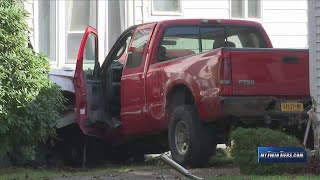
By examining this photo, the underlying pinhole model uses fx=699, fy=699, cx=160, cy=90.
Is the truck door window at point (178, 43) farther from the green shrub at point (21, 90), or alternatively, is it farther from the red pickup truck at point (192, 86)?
the green shrub at point (21, 90)

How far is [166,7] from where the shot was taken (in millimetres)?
15031

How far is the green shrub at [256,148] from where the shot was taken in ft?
26.7

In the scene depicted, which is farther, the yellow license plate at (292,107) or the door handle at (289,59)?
the door handle at (289,59)

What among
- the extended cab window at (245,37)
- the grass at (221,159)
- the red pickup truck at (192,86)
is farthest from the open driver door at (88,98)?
the extended cab window at (245,37)

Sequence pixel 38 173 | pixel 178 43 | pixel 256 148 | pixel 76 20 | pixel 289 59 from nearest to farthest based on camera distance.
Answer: pixel 256 148, pixel 289 59, pixel 38 173, pixel 178 43, pixel 76 20

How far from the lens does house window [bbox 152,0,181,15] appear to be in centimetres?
1493

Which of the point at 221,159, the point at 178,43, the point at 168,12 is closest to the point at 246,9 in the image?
the point at 168,12

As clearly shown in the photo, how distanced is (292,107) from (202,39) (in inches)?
88.8

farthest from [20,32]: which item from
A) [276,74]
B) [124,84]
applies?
[276,74]

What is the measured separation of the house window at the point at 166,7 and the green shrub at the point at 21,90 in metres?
5.31

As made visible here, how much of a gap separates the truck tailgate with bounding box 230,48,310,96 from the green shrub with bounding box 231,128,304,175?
2.23 ft

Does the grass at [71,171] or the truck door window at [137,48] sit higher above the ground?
the truck door window at [137,48]

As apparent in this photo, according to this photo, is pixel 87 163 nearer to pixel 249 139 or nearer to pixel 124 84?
pixel 124 84

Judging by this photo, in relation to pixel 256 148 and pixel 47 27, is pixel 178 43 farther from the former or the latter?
pixel 47 27
